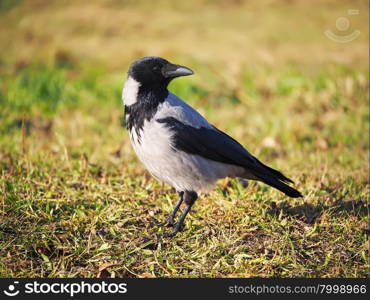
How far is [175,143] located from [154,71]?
60 centimetres

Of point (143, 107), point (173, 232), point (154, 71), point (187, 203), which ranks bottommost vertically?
point (173, 232)

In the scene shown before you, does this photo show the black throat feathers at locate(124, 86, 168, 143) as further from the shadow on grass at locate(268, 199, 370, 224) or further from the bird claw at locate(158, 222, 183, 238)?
the shadow on grass at locate(268, 199, 370, 224)

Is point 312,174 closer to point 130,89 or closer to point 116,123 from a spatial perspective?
point 130,89

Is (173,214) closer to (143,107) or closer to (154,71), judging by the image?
(143,107)

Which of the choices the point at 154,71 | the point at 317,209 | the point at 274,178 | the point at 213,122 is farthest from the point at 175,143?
the point at 213,122

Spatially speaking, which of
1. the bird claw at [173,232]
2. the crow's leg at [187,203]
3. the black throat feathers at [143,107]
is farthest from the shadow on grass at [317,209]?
the black throat feathers at [143,107]

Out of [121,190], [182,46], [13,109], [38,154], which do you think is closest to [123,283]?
[121,190]

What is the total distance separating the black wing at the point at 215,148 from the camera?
12.7 feet

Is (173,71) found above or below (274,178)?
above

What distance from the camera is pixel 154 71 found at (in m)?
4.04

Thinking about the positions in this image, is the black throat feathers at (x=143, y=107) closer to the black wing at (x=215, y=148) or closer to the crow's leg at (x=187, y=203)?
the black wing at (x=215, y=148)

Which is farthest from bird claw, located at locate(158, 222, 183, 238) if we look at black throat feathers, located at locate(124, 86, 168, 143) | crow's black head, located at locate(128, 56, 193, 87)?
crow's black head, located at locate(128, 56, 193, 87)

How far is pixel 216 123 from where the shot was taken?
6852 millimetres

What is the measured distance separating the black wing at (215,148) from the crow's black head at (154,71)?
0.36 meters
